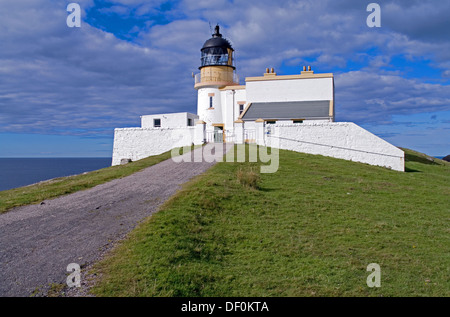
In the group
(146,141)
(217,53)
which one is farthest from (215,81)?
(146,141)

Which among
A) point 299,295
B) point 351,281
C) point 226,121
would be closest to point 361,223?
point 351,281

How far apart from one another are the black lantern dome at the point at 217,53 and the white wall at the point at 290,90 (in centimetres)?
365

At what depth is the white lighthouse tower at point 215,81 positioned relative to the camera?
1230 inches

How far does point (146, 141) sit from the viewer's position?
25.9 meters

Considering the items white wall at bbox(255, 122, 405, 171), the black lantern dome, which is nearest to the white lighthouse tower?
the black lantern dome

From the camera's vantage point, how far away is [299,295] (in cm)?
578

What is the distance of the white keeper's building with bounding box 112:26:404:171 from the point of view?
21812 mm

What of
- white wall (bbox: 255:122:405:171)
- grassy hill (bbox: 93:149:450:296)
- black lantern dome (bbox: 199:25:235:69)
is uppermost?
black lantern dome (bbox: 199:25:235:69)

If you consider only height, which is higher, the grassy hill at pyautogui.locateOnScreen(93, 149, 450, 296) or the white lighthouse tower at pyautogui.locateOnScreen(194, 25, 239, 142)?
the white lighthouse tower at pyautogui.locateOnScreen(194, 25, 239, 142)

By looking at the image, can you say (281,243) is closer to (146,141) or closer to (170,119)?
(146,141)

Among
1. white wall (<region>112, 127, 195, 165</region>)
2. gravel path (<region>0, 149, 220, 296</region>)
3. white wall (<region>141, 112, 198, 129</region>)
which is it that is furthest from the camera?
white wall (<region>141, 112, 198, 129</region>)

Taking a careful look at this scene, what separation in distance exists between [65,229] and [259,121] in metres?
17.5

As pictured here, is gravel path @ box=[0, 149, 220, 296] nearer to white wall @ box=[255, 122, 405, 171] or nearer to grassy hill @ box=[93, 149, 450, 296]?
grassy hill @ box=[93, 149, 450, 296]

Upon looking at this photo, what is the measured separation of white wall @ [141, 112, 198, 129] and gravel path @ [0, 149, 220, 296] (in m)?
18.1
